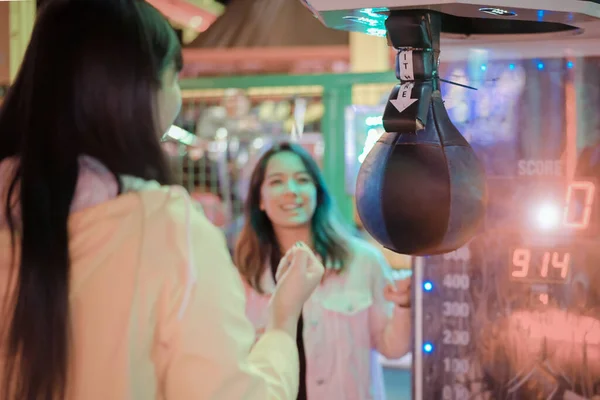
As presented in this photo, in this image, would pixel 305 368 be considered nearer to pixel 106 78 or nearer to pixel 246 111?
pixel 246 111

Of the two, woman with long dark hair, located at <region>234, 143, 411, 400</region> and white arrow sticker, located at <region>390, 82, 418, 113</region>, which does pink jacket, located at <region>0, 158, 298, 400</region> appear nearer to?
white arrow sticker, located at <region>390, 82, 418, 113</region>

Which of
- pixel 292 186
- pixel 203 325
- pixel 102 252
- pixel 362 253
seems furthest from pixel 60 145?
pixel 362 253

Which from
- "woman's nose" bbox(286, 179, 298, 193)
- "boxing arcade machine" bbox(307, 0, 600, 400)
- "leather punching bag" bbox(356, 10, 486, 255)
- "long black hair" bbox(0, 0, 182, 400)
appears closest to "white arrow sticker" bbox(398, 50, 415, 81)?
"leather punching bag" bbox(356, 10, 486, 255)

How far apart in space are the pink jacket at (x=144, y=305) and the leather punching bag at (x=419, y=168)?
0.42m

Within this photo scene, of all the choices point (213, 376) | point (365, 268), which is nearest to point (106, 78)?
point (213, 376)

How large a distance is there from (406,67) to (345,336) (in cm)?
88

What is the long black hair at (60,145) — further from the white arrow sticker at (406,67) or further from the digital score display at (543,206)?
the digital score display at (543,206)

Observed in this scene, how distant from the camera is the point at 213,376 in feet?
2.78

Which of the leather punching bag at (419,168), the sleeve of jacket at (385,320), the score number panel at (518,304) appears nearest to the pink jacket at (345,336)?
the sleeve of jacket at (385,320)

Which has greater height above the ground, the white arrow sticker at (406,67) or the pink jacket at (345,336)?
the white arrow sticker at (406,67)

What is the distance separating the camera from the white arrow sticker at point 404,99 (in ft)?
3.90

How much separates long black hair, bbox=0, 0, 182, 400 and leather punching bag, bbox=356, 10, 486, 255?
46cm

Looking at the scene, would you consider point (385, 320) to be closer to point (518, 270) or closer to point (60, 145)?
point (518, 270)

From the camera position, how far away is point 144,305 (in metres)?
0.86
